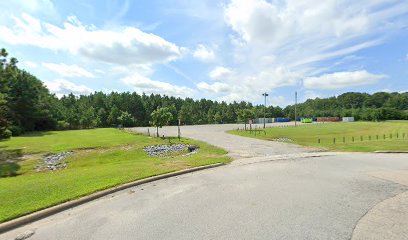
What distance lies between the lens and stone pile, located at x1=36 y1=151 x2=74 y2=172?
19.8m

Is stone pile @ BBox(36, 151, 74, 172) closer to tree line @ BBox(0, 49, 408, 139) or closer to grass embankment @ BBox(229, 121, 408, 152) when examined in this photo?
tree line @ BBox(0, 49, 408, 139)

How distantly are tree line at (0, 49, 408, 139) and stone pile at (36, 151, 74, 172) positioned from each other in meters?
10.5

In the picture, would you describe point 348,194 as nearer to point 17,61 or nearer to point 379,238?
point 379,238

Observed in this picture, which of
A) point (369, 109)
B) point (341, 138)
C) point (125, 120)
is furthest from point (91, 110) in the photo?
point (369, 109)

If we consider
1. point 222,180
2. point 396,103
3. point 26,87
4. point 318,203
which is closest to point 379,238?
point 318,203

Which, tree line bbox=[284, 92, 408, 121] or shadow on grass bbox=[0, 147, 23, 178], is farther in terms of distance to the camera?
tree line bbox=[284, 92, 408, 121]

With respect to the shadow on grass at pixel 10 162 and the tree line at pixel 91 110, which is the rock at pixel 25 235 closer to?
the shadow on grass at pixel 10 162

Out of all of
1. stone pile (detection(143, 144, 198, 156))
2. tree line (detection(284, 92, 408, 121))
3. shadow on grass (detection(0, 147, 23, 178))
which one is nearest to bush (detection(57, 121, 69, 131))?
shadow on grass (detection(0, 147, 23, 178))

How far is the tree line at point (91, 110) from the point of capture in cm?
4209

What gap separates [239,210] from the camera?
288 inches

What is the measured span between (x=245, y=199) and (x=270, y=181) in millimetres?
2877

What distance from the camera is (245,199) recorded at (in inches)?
328

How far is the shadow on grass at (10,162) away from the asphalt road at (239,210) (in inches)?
512

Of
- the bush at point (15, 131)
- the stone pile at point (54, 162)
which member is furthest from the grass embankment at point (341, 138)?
the bush at point (15, 131)
